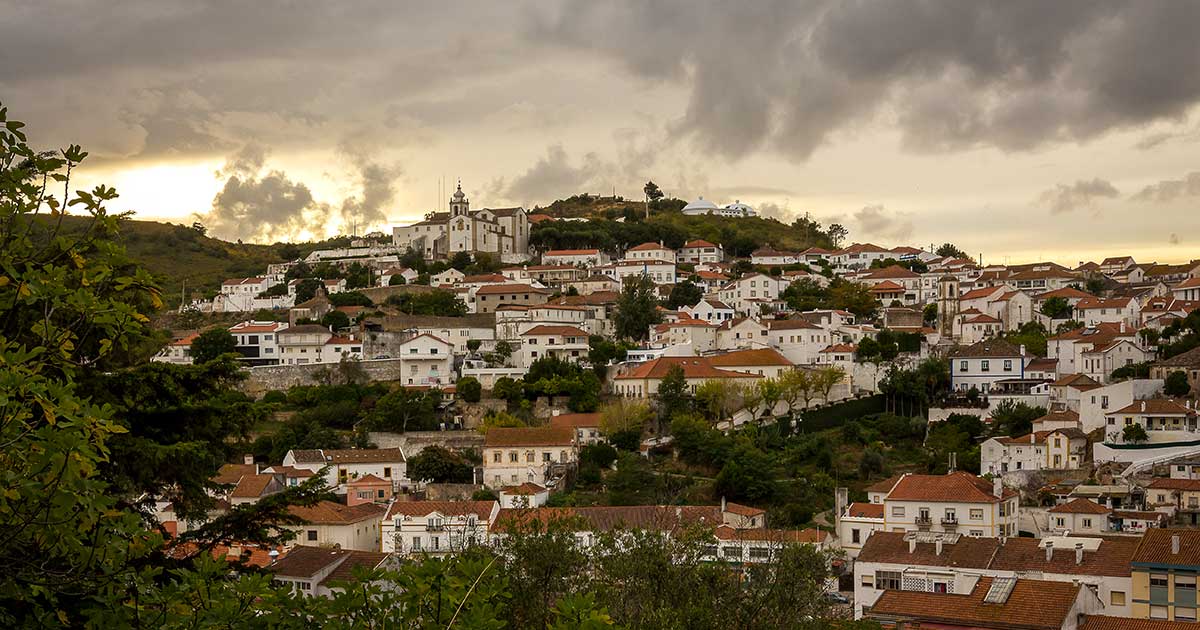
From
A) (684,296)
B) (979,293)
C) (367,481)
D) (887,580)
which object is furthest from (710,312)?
(887,580)

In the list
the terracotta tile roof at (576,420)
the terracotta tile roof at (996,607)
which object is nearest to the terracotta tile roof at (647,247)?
the terracotta tile roof at (576,420)

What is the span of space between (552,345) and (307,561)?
26.5m

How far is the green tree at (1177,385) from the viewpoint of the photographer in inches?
1567

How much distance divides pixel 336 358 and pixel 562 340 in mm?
9953

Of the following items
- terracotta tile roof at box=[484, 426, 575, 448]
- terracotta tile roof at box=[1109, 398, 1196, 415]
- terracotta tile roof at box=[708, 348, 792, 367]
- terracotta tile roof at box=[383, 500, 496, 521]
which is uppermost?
terracotta tile roof at box=[708, 348, 792, 367]

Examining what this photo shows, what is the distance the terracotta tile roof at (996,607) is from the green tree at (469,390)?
86.8ft

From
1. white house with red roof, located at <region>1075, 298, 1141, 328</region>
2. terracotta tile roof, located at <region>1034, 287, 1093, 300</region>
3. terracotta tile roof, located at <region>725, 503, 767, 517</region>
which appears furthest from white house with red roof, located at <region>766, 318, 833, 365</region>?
terracotta tile roof, located at <region>725, 503, 767, 517</region>

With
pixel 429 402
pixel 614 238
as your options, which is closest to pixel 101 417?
pixel 429 402

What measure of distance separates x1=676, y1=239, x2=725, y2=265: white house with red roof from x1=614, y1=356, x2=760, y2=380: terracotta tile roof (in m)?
31.6

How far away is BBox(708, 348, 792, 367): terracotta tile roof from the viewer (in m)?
48.0

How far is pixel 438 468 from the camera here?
39.1 meters

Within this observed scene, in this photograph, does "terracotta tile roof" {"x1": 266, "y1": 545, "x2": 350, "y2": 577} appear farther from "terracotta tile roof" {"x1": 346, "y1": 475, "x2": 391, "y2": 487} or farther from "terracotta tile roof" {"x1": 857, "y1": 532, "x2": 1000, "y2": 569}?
"terracotta tile roof" {"x1": 857, "y1": 532, "x2": 1000, "y2": 569}

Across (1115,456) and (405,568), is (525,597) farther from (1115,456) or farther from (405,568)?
(1115,456)

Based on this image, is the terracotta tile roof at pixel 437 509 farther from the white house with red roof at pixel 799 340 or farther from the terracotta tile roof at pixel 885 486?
the white house with red roof at pixel 799 340
